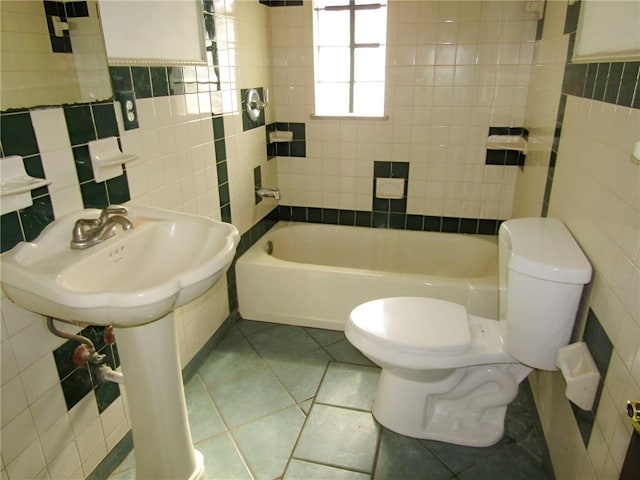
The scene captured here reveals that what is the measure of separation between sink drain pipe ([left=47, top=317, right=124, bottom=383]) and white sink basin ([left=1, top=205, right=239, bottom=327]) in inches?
8.1

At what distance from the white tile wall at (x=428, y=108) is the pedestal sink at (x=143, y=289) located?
5.21ft

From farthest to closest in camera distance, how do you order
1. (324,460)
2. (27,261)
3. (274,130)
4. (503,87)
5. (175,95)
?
(274,130), (503,87), (175,95), (324,460), (27,261)

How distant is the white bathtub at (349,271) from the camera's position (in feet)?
7.45

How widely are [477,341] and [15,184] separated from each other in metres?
1.52

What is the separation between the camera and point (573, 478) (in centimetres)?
133

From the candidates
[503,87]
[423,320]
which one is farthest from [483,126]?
[423,320]

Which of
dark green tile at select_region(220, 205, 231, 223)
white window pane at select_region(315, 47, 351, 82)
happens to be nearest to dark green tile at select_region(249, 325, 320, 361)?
dark green tile at select_region(220, 205, 231, 223)

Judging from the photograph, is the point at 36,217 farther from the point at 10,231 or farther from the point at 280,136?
the point at 280,136

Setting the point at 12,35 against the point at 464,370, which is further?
the point at 464,370

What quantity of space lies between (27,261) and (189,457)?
83cm

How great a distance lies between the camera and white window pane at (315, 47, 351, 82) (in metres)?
2.78

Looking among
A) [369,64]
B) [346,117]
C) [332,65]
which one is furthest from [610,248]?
[332,65]

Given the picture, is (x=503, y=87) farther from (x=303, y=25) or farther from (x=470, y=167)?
(x=303, y=25)

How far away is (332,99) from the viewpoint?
2.89 meters
